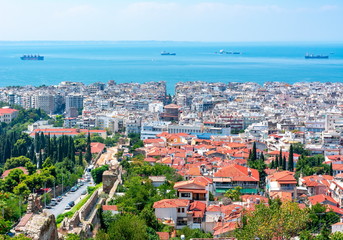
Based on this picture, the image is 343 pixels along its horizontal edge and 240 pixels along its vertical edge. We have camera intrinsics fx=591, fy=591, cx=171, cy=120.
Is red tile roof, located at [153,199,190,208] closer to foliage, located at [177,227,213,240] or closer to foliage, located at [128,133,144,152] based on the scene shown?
foliage, located at [177,227,213,240]

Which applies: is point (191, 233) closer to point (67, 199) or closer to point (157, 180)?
point (157, 180)

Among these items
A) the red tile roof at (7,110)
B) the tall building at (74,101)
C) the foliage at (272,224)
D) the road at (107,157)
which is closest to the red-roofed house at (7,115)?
the red tile roof at (7,110)

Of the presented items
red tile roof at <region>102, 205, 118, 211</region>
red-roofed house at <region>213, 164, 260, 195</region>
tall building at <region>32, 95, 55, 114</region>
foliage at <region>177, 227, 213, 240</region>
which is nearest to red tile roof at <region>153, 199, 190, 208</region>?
foliage at <region>177, 227, 213, 240</region>

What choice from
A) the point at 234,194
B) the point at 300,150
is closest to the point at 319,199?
the point at 234,194

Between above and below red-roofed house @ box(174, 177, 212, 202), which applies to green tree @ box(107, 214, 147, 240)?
above

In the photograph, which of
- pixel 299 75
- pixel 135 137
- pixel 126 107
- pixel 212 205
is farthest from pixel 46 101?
pixel 299 75

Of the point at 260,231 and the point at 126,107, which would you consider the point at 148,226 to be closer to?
the point at 260,231

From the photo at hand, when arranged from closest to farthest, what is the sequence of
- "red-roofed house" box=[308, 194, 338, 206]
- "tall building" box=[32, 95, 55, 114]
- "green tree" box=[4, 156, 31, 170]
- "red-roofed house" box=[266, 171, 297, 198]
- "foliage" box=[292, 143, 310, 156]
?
"red-roofed house" box=[308, 194, 338, 206] → "red-roofed house" box=[266, 171, 297, 198] → "green tree" box=[4, 156, 31, 170] → "foliage" box=[292, 143, 310, 156] → "tall building" box=[32, 95, 55, 114]
